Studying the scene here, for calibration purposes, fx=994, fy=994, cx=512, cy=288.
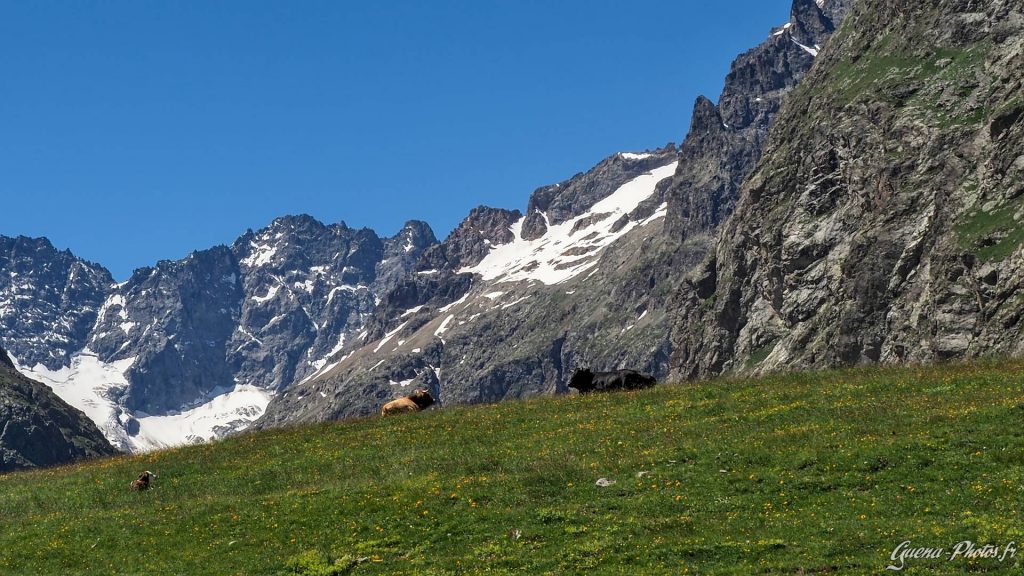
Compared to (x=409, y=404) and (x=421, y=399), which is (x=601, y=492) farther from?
(x=421, y=399)

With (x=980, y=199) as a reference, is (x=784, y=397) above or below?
below

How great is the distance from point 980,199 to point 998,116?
16087 millimetres

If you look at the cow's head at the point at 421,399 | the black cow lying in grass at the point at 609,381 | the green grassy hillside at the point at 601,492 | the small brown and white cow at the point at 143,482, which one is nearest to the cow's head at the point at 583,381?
the black cow lying in grass at the point at 609,381

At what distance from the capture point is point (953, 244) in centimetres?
19200

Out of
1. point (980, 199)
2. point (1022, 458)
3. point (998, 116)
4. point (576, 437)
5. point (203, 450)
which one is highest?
point (998, 116)

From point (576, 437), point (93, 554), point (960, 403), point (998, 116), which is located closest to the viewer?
point (93, 554)

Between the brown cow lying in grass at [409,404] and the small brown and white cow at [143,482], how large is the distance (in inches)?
544

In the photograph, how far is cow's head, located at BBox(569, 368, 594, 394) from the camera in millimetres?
53688

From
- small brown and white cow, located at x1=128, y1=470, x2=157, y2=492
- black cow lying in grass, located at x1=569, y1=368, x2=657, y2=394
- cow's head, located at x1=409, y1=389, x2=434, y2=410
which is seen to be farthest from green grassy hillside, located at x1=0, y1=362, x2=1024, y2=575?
cow's head, located at x1=409, y1=389, x2=434, y2=410

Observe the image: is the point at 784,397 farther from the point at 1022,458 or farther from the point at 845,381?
the point at 1022,458

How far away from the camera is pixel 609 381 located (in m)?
52.8

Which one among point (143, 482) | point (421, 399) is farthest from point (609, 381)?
point (143, 482)

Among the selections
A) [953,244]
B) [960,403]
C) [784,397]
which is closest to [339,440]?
[784,397]

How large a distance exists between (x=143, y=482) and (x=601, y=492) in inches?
778
